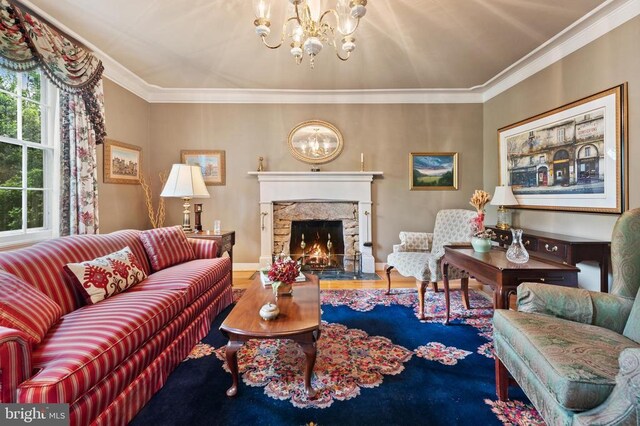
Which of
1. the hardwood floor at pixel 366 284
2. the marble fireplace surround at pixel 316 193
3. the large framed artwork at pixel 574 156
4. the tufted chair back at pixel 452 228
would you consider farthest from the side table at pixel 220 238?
the large framed artwork at pixel 574 156

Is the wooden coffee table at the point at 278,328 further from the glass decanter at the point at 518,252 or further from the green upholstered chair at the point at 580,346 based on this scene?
the glass decanter at the point at 518,252

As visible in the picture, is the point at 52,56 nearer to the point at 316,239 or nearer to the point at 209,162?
the point at 209,162

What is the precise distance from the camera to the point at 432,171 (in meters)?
4.50

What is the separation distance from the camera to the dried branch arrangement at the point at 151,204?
166 inches

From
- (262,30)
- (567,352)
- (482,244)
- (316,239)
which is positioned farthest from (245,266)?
(567,352)

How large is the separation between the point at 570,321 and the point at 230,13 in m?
3.35

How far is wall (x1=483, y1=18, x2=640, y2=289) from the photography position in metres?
2.45

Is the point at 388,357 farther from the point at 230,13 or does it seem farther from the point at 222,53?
the point at 222,53

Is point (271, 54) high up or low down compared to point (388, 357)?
up

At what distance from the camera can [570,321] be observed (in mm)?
1530

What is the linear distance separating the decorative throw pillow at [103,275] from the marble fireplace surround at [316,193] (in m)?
2.26

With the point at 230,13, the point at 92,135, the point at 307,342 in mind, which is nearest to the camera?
the point at 307,342

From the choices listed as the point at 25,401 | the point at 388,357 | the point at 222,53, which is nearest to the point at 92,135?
the point at 222,53

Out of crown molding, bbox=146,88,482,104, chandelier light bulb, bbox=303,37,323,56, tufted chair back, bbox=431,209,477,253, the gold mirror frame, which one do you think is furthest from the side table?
tufted chair back, bbox=431,209,477,253
